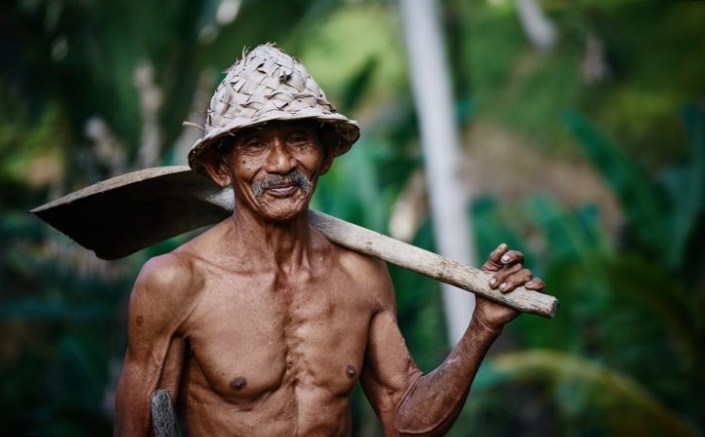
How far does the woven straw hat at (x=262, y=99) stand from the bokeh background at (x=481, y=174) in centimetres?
459

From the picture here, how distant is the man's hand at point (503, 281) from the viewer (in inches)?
130

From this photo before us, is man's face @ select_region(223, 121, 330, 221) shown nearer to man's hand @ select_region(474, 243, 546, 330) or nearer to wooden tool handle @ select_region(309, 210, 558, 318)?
wooden tool handle @ select_region(309, 210, 558, 318)

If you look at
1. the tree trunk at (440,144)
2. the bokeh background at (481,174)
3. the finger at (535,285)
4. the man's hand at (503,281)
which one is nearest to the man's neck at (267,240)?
the man's hand at (503,281)

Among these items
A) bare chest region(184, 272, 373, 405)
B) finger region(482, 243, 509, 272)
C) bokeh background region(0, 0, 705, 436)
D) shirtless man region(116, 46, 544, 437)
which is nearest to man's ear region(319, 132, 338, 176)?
shirtless man region(116, 46, 544, 437)

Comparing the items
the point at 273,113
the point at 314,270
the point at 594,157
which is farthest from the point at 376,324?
the point at 594,157

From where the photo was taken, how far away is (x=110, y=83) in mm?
10219

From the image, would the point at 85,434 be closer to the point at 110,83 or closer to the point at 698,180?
the point at 110,83

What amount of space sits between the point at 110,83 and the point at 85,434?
3066 mm

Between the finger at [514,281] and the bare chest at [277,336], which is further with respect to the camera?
the bare chest at [277,336]

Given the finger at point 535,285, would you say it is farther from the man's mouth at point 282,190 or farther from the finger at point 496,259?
the man's mouth at point 282,190

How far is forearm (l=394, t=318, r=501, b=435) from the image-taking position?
3418 mm

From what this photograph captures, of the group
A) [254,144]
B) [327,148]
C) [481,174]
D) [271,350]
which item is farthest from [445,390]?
[481,174]

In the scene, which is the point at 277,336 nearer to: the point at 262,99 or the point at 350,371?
the point at 350,371

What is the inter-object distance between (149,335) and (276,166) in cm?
62
